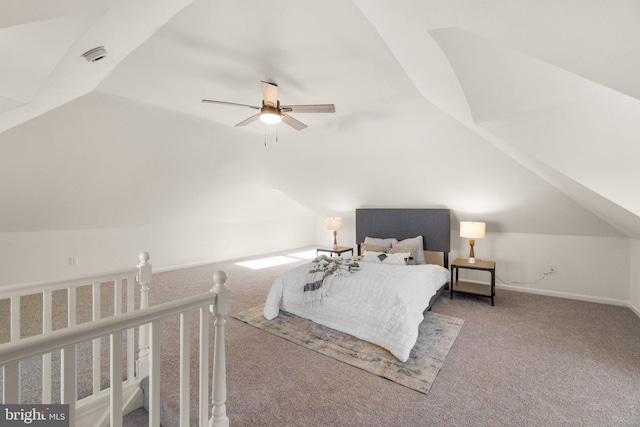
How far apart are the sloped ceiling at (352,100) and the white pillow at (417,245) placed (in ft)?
2.28

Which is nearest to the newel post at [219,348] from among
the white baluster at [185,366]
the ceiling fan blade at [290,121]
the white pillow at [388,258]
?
the white baluster at [185,366]

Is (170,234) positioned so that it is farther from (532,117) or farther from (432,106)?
(532,117)

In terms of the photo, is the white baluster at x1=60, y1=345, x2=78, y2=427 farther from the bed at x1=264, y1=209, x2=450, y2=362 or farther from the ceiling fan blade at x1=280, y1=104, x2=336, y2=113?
the ceiling fan blade at x1=280, y1=104, x2=336, y2=113

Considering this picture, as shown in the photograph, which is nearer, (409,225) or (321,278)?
(321,278)

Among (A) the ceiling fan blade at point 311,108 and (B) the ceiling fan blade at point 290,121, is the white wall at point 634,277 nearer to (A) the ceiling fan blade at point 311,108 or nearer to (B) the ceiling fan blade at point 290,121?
(A) the ceiling fan blade at point 311,108

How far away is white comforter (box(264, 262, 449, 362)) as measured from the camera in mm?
2557

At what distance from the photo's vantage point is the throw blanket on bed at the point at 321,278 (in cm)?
319

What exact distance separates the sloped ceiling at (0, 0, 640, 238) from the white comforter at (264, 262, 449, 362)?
163 cm

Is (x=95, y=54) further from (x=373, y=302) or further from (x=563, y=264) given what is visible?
(x=563, y=264)

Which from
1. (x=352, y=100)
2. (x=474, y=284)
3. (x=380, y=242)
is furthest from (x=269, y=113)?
(x=474, y=284)

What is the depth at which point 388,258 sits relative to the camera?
4102 mm

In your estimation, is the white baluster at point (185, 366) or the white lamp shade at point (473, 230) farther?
the white lamp shade at point (473, 230)

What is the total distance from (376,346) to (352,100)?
2580mm

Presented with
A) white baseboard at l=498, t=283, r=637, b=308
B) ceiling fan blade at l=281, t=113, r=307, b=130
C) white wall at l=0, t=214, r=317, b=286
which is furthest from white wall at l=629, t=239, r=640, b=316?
white wall at l=0, t=214, r=317, b=286
